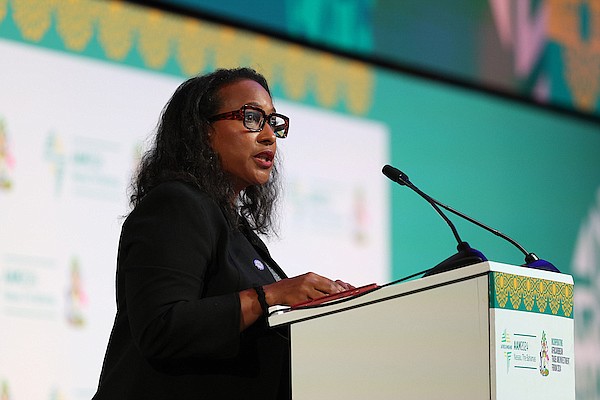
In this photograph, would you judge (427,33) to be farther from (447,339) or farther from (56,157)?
(447,339)

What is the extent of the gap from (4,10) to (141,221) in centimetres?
184

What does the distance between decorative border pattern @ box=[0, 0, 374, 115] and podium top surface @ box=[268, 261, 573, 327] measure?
206 cm

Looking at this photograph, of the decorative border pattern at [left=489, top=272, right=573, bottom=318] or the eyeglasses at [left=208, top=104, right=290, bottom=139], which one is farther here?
the eyeglasses at [left=208, top=104, right=290, bottom=139]

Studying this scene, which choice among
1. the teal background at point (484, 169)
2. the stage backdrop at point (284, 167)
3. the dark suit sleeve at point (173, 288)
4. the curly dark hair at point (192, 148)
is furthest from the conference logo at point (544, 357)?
the teal background at point (484, 169)

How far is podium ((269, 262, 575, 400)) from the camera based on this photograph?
160 centimetres

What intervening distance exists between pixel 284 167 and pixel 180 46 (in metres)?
0.61

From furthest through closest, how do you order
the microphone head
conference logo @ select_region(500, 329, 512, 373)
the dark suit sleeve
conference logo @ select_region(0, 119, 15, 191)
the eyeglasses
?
conference logo @ select_region(0, 119, 15, 191) → the eyeglasses → the microphone head → the dark suit sleeve → conference logo @ select_region(500, 329, 512, 373)

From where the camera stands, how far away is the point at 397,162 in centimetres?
468

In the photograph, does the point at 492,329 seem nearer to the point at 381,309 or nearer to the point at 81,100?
the point at 381,309

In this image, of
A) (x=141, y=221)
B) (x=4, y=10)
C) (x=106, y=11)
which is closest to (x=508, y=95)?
(x=106, y=11)

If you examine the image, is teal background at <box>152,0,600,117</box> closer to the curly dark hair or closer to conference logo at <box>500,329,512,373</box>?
the curly dark hair

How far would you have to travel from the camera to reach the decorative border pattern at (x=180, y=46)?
3693 mm

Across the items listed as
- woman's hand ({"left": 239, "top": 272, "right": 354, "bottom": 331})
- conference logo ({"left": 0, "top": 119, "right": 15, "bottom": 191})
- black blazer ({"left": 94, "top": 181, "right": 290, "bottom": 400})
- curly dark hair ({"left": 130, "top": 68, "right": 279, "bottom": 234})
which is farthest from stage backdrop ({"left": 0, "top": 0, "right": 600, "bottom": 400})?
woman's hand ({"left": 239, "top": 272, "right": 354, "bottom": 331})

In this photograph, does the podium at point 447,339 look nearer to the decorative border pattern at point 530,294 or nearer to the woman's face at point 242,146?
the decorative border pattern at point 530,294
